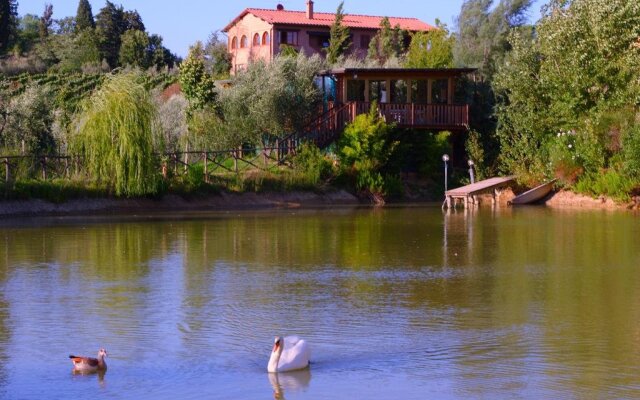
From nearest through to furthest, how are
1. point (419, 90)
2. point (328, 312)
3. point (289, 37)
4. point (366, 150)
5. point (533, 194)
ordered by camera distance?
point (328, 312) → point (533, 194) → point (366, 150) → point (419, 90) → point (289, 37)

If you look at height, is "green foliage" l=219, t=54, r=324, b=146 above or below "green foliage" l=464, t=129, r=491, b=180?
above

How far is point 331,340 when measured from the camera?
14.6 meters

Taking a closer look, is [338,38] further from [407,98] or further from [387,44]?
[407,98]

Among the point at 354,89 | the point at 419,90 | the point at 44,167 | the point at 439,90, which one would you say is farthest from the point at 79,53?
the point at 44,167

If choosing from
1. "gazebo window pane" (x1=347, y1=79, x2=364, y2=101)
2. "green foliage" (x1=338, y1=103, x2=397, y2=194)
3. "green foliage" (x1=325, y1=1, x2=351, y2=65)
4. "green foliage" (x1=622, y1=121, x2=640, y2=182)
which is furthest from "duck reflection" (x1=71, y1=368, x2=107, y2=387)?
"green foliage" (x1=325, y1=1, x2=351, y2=65)

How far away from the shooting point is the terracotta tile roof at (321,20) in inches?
2739

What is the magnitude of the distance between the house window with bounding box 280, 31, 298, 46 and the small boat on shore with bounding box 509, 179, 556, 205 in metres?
31.5

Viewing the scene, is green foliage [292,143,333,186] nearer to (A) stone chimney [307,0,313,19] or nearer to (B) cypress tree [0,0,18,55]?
(A) stone chimney [307,0,313,19]

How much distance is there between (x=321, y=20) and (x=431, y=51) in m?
18.8

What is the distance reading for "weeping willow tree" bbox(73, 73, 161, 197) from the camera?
119 feet

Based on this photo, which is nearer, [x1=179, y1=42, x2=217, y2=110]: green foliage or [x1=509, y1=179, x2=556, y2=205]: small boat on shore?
[x1=509, y1=179, x2=556, y2=205]: small boat on shore

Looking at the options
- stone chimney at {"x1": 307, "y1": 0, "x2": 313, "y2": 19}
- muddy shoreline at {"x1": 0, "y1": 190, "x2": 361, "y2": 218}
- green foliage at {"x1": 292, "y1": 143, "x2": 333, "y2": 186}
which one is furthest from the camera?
stone chimney at {"x1": 307, "y1": 0, "x2": 313, "y2": 19}

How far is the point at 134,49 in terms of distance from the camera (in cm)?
7512

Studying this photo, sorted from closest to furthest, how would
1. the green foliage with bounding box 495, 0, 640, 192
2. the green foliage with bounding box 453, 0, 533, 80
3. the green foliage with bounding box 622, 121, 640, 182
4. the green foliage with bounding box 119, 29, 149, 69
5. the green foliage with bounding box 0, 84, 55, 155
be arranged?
the green foliage with bounding box 622, 121, 640, 182
the green foliage with bounding box 495, 0, 640, 192
the green foliage with bounding box 0, 84, 55, 155
the green foliage with bounding box 453, 0, 533, 80
the green foliage with bounding box 119, 29, 149, 69
